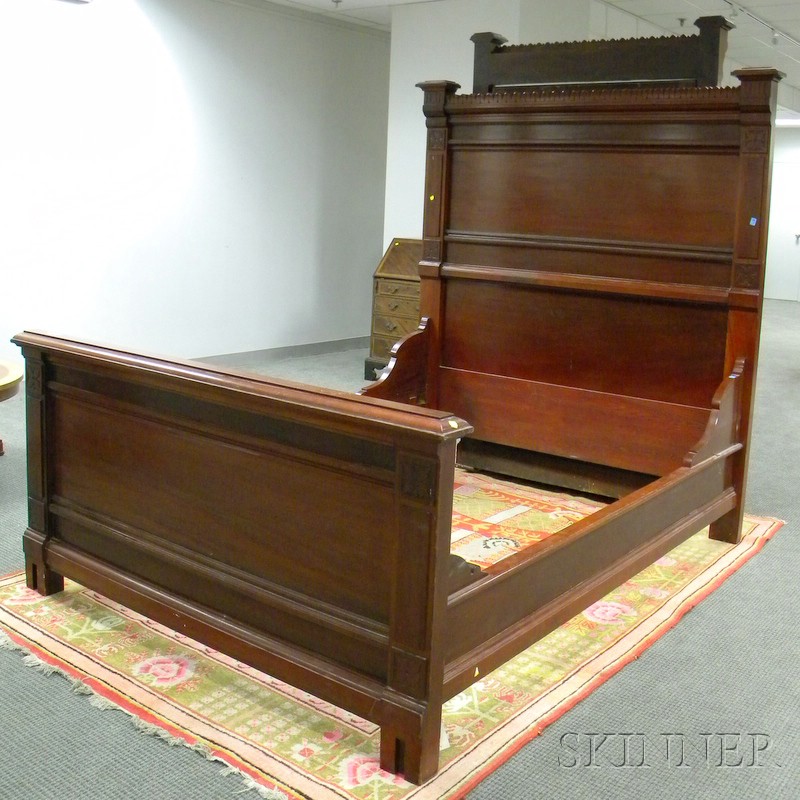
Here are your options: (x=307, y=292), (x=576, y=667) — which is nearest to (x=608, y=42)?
(x=576, y=667)

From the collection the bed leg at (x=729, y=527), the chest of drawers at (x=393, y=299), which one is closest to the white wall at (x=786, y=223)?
the chest of drawers at (x=393, y=299)

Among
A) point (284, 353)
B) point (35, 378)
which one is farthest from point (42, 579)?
point (284, 353)

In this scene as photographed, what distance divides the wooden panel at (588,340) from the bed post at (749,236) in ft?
0.41

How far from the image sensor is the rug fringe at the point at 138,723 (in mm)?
2039

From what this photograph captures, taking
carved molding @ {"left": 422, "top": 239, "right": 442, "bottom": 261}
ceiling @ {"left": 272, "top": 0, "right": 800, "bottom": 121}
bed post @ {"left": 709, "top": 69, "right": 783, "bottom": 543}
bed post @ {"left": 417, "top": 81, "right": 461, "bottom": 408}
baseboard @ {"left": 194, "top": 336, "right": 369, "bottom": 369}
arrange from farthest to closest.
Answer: baseboard @ {"left": 194, "top": 336, "right": 369, "bottom": 369}
ceiling @ {"left": 272, "top": 0, "right": 800, "bottom": 121}
carved molding @ {"left": 422, "top": 239, "right": 442, "bottom": 261}
bed post @ {"left": 417, "top": 81, "right": 461, "bottom": 408}
bed post @ {"left": 709, "top": 69, "right": 783, "bottom": 543}

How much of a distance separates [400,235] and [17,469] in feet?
11.8

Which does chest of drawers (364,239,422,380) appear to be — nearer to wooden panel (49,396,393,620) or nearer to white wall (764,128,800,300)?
wooden panel (49,396,393,620)

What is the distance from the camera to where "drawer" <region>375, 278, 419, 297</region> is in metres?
6.74

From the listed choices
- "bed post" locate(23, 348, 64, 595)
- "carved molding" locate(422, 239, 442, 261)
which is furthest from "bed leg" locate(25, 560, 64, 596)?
"carved molding" locate(422, 239, 442, 261)

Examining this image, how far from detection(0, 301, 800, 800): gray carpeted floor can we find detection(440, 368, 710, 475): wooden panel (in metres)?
0.76

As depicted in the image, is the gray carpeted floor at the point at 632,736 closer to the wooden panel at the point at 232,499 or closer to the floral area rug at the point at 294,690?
the floral area rug at the point at 294,690

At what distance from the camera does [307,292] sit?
7.91 metres

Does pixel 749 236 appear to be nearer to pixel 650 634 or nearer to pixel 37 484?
pixel 650 634

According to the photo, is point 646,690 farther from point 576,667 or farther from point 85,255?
point 85,255
